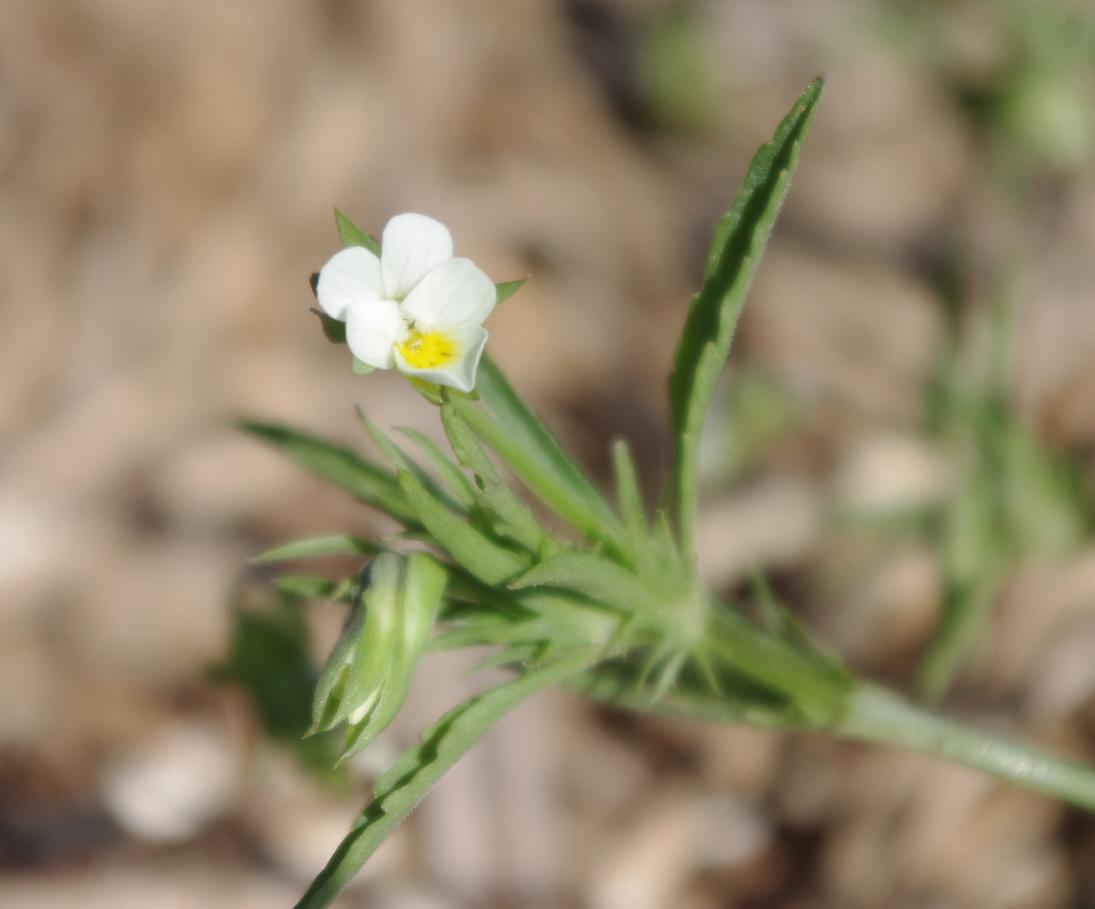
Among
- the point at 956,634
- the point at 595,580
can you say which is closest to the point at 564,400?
the point at 956,634

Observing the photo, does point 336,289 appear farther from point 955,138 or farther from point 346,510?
point 955,138

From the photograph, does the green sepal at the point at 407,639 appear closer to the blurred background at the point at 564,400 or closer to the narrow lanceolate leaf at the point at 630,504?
the narrow lanceolate leaf at the point at 630,504

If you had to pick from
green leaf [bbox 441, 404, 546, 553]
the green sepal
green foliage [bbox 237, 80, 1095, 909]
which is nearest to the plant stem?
green foliage [bbox 237, 80, 1095, 909]

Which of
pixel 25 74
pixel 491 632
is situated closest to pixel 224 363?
pixel 25 74

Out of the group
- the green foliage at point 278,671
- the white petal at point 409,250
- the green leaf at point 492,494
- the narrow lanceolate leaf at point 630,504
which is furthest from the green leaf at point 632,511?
the green foliage at point 278,671

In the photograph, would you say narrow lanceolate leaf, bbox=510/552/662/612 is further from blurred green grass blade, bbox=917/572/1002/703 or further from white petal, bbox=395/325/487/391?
blurred green grass blade, bbox=917/572/1002/703

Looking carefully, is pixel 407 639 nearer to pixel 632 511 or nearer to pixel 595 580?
pixel 595 580
